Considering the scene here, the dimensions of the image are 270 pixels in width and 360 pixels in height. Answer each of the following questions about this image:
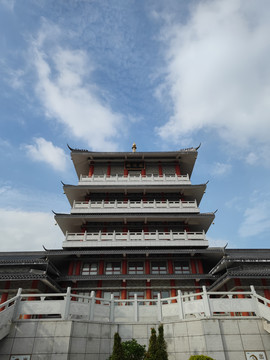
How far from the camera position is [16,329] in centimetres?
1137

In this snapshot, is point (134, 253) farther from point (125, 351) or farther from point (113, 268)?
point (125, 351)

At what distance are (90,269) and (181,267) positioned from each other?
842cm

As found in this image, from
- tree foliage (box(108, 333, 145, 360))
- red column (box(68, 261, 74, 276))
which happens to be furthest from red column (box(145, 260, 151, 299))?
tree foliage (box(108, 333, 145, 360))

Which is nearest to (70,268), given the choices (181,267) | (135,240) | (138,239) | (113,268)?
(113,268)

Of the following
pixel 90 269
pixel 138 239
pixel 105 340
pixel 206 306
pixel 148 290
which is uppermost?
pixel 138 239

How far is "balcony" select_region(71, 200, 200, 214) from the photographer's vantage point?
89.5ft

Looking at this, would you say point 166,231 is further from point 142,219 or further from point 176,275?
point 176,275

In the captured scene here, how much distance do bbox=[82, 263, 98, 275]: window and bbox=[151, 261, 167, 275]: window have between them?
5.31m

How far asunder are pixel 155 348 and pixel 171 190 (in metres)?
21.1

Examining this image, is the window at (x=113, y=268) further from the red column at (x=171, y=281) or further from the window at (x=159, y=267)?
the red column at (x=171, y=281)

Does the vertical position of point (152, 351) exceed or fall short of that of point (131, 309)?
it falls short

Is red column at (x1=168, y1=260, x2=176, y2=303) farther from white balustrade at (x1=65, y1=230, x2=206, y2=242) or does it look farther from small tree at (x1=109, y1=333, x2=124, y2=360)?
small tree at (x1=109, y1=333, x2=124, y2=360)

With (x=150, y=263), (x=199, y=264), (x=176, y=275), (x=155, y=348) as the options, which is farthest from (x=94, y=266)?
(x=155, y=348)

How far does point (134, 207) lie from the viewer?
27.7 meters
